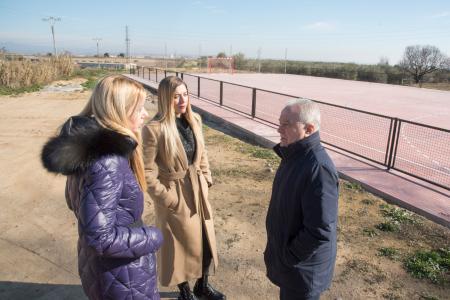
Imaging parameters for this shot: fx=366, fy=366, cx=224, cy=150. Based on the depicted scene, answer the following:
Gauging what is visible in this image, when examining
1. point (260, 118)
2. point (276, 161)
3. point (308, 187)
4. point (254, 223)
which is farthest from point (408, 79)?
point (308, 187)

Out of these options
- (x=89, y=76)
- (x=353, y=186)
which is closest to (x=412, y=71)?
(x=89, y=76)

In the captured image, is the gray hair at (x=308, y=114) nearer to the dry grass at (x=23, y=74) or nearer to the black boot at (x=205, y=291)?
the black boot at (x=205, y=291)

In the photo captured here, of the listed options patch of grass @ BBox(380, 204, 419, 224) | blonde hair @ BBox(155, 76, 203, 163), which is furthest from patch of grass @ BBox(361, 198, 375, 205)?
blonde hair @ BBox(155, 76, 203, 163)

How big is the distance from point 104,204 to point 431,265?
3.53 metres

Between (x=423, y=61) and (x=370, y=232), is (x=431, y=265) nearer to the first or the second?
(x=370, y=232)

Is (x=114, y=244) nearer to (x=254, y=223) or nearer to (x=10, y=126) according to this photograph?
(x=254, y=223)

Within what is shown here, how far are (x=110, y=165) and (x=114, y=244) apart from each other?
0.37 m

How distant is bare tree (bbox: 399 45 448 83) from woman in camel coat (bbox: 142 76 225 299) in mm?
39245

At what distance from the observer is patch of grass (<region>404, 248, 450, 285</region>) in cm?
357

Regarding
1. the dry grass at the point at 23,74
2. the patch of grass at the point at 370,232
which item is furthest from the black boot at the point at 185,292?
the dry grass at the point at 23,74

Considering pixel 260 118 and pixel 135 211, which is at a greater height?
pixel 135 211

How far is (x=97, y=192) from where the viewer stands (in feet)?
5.29

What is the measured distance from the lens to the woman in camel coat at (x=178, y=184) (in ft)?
9.06

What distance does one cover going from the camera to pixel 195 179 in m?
2.88
